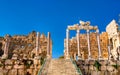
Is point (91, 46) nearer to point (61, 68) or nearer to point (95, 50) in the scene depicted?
point (95, 50)

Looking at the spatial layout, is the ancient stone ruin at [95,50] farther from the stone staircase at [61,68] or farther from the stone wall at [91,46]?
the stone staircase at [61,68]

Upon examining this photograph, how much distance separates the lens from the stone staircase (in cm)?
1867

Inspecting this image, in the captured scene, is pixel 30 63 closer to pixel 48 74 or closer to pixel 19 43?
pixel 48 74

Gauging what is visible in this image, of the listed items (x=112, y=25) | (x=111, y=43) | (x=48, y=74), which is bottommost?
(x=48, y=74)

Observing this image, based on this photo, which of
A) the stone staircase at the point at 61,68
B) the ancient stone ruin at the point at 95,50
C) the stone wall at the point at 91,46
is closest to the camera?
the stone staircase at the point at 61,68

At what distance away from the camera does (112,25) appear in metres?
39.5

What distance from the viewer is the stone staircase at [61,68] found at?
1867cm

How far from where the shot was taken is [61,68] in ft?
65.5

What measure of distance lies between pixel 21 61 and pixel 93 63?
22.6 feet

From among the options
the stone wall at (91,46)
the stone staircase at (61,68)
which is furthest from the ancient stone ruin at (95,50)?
the stone staircase at (61,68)

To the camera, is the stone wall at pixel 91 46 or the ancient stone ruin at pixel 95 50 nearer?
the ancient stone ruin at pixel 95 50

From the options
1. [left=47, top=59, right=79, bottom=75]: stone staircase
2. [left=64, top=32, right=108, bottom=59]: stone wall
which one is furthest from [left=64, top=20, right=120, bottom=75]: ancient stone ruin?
[left=47, top=59, right=79, bottom=75]: stone staircase

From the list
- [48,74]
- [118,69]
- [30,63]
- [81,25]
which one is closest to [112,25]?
[81,25]

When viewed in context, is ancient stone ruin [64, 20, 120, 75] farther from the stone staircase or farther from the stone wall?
the stone staircase
